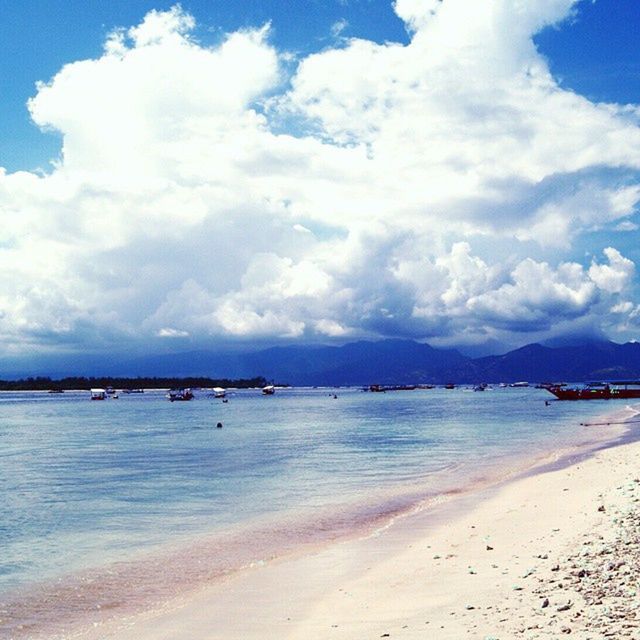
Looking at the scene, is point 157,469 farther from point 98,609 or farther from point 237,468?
point 98,609

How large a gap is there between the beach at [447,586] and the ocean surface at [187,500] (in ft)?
5.82

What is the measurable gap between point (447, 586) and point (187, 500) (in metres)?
18.6

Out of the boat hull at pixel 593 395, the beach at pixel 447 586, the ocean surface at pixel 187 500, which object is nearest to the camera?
the beach at pixel 447 586

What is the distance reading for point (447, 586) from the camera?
40.8ft

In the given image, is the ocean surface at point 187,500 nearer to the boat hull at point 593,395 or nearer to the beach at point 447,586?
the beach at point 447,586

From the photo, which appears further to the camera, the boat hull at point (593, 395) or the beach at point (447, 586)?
the boat hull at point (593, 395)

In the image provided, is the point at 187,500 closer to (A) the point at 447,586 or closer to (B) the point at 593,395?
(A) the point at 447,586

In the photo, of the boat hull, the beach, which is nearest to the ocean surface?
the beach

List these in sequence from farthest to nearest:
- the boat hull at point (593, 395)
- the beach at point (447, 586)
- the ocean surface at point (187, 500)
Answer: the boat hull at point (593, 395) < the ocean surface at point (187, 500) < the beach at point (447, 586)

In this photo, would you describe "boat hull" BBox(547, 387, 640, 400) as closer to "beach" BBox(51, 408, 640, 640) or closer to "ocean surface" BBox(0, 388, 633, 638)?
"ocean surface" BBox(0, 388, 633, 638)

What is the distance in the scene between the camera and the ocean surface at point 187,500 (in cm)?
1623

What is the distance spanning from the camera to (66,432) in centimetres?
7694

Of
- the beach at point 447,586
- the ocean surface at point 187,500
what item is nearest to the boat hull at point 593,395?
the ocean surface at point 187,500

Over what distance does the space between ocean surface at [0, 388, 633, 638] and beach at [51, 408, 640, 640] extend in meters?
1.77
